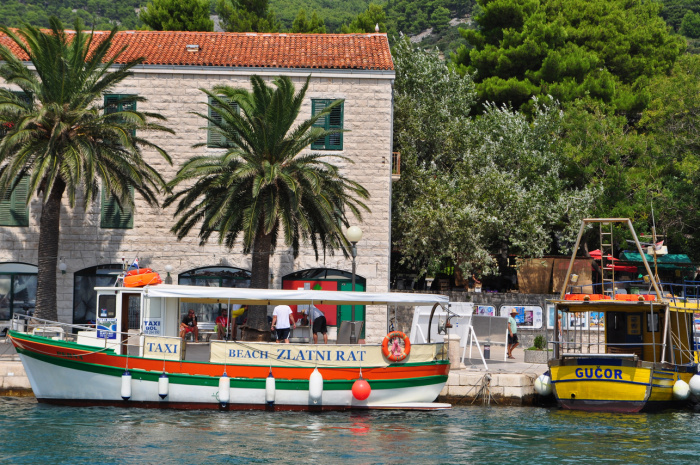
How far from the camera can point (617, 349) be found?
21.6 m

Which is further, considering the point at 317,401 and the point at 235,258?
the point at 235,258

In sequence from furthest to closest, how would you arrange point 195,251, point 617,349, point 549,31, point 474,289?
point 549,31 < point 474,289 < point 195,251 < point 617,349

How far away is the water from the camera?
46.0 feet

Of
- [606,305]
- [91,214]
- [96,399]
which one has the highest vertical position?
[91,214]

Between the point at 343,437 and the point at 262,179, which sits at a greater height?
the point at 262,179

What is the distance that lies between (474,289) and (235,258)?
9.46 m

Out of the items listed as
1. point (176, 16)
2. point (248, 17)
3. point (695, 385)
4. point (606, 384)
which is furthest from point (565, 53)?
point (606, 384)

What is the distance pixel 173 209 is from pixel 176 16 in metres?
19.6

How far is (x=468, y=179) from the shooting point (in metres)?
A: 31.8

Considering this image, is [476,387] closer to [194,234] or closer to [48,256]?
[194,234]

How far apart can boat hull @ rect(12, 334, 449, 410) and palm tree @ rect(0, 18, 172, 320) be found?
5723 mm

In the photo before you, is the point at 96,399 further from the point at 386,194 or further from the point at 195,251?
the point at 386,194

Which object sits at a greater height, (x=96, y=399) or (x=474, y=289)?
(x=474, y=289)

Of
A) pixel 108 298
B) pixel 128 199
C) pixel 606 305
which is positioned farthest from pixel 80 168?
pixel 606 305
